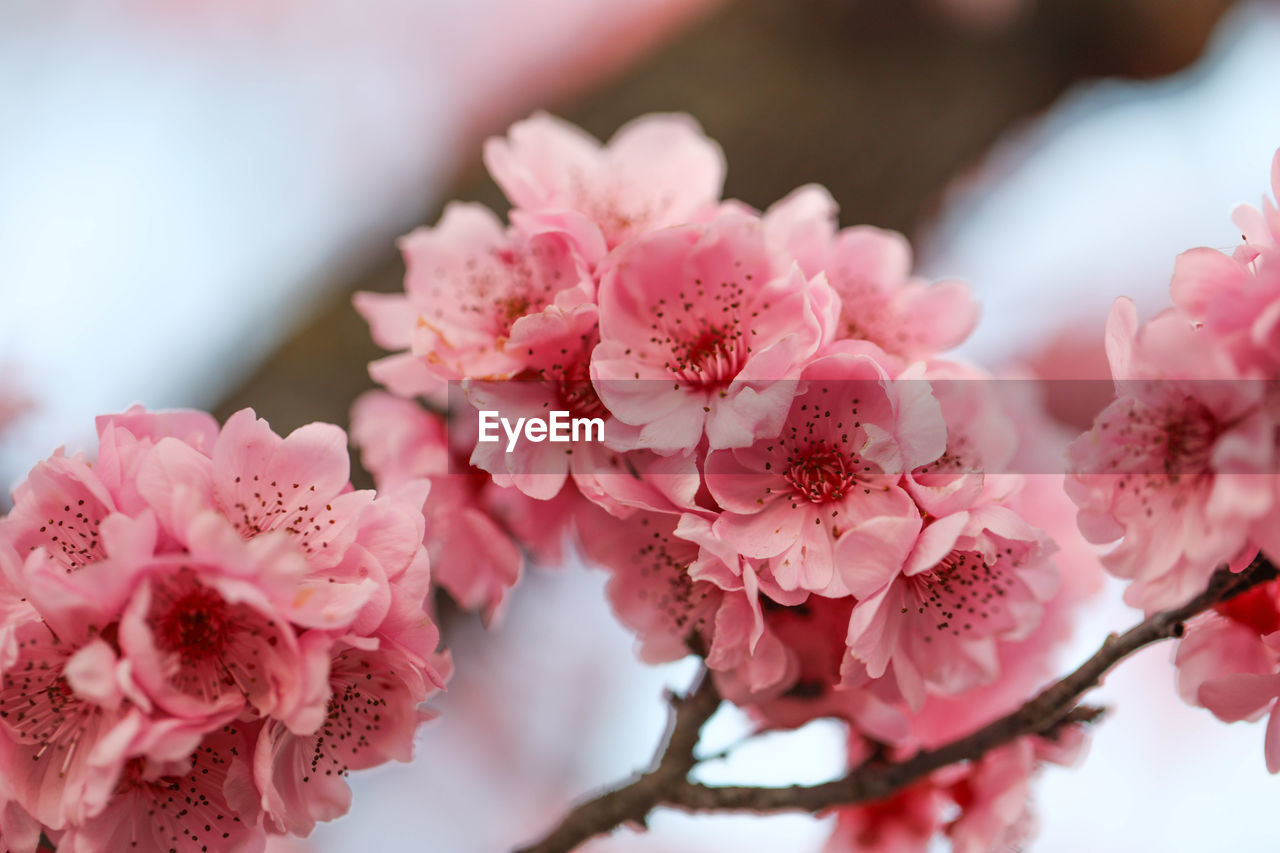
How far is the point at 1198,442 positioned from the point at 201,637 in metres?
0.45

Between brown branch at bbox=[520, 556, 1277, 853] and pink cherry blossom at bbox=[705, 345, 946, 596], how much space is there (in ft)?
0.49

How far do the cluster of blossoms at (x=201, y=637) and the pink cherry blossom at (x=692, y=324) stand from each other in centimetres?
13

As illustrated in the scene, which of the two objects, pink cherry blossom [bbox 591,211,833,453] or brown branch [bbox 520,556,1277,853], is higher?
pink cherry blossom [bbox 591,211,833,453]

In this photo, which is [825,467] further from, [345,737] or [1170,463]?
[345,737]

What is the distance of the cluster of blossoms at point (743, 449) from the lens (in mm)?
430

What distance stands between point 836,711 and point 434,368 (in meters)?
0.32

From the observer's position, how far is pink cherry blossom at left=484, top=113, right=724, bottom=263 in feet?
1.82

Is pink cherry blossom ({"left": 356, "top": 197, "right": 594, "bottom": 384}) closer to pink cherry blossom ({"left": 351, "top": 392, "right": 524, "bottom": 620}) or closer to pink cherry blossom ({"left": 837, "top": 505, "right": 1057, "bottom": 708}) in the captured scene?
pink cherry blossom ({"left": 351, "top": 392, "right": 524, "bottom": 620})

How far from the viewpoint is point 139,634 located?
0.35 meters

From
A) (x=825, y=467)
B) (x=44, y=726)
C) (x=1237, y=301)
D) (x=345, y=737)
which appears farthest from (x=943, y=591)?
(x=44, y=726)

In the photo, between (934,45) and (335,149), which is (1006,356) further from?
(335,149)

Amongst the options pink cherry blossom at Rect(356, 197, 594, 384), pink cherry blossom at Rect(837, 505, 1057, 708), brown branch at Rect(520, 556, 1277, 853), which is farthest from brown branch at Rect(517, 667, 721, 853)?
pink cherry blossom at Rect(356, 197, 594, 384)

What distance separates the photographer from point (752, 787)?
1.74 feet

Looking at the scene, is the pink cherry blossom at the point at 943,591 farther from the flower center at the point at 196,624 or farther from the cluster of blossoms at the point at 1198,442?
the flower center at the point at 196,624
